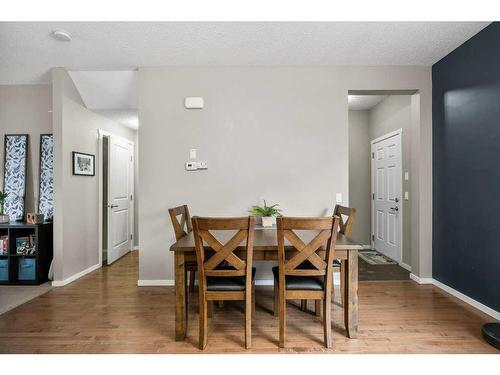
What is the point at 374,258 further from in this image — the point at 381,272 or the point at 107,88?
the point at 107,88

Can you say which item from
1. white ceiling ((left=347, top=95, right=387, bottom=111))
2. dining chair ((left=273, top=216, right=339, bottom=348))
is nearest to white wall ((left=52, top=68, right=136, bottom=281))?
dining chair ((left=273, top=216, right=339, bottom=348))

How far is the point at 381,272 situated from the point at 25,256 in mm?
4444

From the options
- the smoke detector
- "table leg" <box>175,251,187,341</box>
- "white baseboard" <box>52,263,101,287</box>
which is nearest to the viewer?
"table leg" <box>175,251,187,341</box>

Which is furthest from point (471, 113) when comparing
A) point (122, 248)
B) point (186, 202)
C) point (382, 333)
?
point (122, 248)

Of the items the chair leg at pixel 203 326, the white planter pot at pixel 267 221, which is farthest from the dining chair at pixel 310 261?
the white planter pot at pixel 267 221

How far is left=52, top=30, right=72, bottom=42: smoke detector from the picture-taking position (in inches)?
101

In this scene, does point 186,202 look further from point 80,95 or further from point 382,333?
point 382,333

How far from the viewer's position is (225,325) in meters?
2.32

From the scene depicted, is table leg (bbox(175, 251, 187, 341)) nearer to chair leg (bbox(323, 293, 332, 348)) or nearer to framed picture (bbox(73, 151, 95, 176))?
chair leg (bbox(323, 293, 332, 348))

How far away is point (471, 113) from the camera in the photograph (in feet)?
8.89

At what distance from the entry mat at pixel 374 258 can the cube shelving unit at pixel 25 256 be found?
4.31 m

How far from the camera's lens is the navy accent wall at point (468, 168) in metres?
2.46

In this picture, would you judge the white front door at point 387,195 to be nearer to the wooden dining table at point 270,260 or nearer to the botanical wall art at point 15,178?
the wooden dining table at point 270,260

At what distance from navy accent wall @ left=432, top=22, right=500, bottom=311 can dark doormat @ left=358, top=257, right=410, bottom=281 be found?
42 cm
